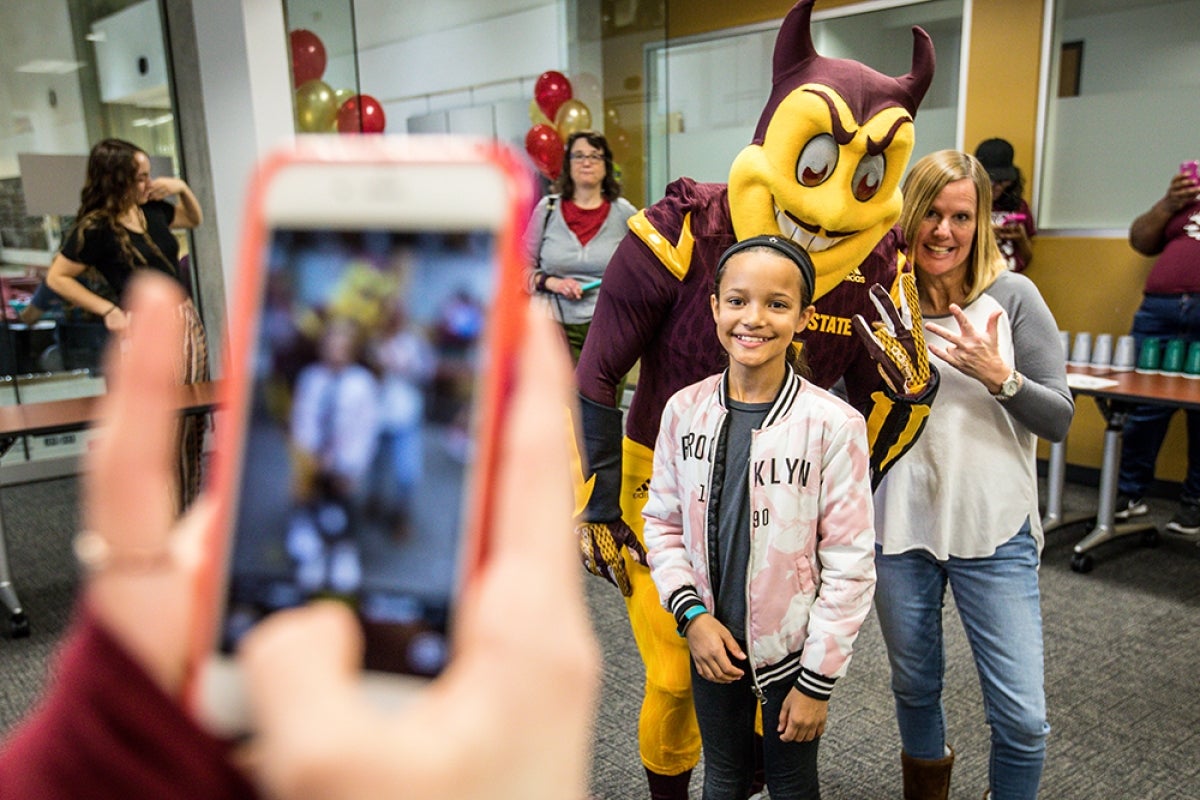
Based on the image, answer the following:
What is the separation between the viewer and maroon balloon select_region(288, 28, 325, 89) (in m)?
4.06

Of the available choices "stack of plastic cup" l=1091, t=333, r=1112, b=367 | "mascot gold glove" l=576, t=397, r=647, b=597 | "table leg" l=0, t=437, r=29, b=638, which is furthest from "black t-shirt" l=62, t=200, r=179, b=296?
"stack of plastic cup" l=1091, t=333, r=1112, b=367

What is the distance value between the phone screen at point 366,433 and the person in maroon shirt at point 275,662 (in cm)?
2

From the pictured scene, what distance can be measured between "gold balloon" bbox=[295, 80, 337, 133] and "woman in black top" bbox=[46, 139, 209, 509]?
2.60 feet

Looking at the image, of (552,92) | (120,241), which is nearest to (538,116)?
(552,92)

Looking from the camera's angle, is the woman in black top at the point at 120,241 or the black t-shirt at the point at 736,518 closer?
the black t-shirt at the point at 736,518

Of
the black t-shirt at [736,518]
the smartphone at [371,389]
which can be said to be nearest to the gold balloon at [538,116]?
the black t-shirt at [736,518]

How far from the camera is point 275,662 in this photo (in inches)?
12.1

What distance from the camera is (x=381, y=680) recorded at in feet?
1.10

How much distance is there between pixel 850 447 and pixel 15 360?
4595mm

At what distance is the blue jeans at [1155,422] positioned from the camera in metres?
3.83

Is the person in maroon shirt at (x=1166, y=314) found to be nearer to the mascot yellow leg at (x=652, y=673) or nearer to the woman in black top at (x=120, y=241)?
the mascot yellow leg at (x=652, y=673)

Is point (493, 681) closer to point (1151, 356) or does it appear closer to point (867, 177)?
point (867, 177)

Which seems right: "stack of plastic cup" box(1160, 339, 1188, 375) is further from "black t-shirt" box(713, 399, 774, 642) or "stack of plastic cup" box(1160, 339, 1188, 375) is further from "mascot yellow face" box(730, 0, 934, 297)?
"black t-shirt" box(713, 399, 774, 642)

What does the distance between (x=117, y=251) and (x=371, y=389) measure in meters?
3.47
